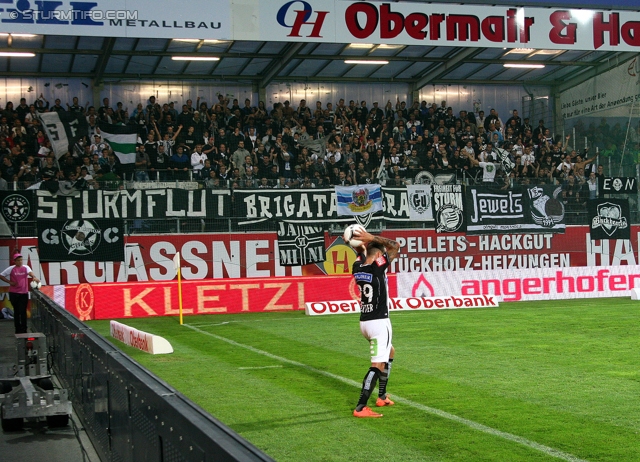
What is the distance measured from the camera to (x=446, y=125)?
3688 centimetres

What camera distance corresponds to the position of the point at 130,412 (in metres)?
6.43

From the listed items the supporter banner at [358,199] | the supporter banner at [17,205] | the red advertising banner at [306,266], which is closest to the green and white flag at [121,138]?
the red advertising banner at [306,266]

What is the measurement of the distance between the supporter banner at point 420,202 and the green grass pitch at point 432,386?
7.08m

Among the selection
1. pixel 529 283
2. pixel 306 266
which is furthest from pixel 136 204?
pixel 529 283

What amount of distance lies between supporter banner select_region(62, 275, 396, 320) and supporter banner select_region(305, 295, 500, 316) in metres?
1.22

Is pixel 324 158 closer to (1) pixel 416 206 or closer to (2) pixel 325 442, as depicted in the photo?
(1) pixel 416 206

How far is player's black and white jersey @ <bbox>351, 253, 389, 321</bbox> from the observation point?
9789mm

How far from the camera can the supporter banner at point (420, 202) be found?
2848 centimetres

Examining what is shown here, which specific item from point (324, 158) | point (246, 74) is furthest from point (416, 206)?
point (246, 74)

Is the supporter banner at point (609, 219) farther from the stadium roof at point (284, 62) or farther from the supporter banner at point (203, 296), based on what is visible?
the stadium roof at point (284, 62)

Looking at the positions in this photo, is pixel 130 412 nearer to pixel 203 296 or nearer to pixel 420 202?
pixel 203 296

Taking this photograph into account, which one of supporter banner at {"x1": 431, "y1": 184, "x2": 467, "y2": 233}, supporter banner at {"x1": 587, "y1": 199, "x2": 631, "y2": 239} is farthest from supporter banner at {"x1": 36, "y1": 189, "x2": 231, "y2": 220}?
supporter banner at {"x1": 587, "y1": 199, "x2": 631, "y2": 239}

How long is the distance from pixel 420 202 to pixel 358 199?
2.16 meters

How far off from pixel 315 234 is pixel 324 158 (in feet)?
19.8
